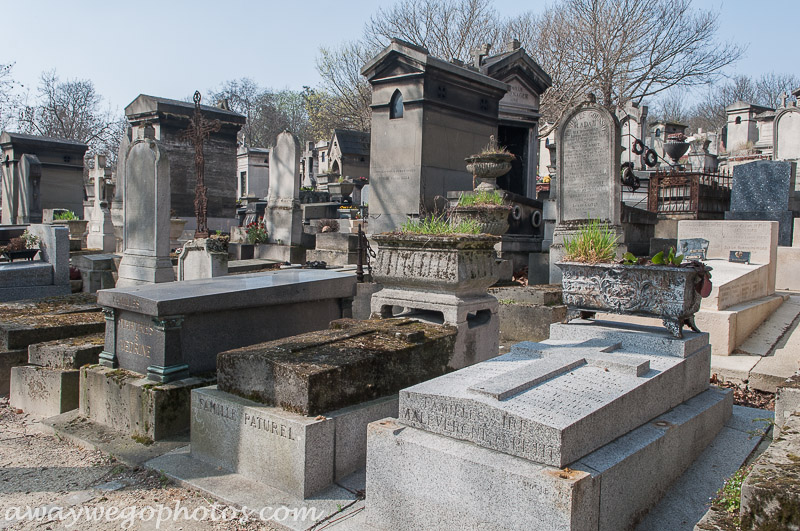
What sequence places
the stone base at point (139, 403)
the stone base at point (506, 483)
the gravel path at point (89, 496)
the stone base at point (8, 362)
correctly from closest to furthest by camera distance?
the stone base at point (506, 483) < the gravel path at point (89, 496) < the stone base at point (139, 403) < the stone base at point (8, 362)

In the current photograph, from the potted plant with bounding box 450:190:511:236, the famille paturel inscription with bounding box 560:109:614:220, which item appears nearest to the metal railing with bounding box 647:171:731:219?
the famille paturel inscription with bounding box 560:109:614:220

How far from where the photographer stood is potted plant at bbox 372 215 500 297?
15.1ft

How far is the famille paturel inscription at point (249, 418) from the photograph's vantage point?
3.27 m

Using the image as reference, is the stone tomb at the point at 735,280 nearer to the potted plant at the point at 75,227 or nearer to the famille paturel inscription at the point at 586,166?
the famille paturel inscription at the point at 586,166

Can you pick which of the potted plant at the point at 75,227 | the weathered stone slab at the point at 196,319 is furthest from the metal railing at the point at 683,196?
the potted plant at the point at 75,227

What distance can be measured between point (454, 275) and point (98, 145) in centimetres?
4497

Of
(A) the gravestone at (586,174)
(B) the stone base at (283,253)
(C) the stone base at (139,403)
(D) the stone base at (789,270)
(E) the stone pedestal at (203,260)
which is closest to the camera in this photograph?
(C) the stone base at (139,403)

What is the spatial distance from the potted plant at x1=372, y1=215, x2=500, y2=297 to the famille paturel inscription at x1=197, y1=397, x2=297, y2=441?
71.2 inches

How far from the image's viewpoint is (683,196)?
1388cm

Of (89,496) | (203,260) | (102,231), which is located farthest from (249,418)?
(102,231)

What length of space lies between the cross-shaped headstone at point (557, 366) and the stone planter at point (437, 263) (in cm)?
100

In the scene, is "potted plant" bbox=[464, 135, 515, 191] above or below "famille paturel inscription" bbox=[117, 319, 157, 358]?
above

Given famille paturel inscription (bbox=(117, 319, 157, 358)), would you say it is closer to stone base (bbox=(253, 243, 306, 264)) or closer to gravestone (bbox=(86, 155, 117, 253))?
stone base (bbox=(253, 243, 306, 264))

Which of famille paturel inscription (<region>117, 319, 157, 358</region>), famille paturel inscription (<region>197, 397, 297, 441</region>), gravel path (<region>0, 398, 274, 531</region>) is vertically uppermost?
famille paturel inscription (<region>117, 319, 157, 358</region>)
